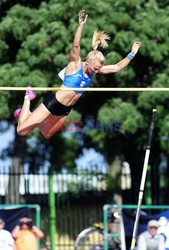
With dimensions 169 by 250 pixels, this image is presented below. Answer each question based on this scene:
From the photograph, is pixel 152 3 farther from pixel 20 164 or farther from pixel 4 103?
pixel 20 164

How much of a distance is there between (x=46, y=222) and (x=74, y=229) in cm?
69

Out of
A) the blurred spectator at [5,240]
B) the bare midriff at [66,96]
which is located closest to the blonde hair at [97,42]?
the bare midriff at [66,96]

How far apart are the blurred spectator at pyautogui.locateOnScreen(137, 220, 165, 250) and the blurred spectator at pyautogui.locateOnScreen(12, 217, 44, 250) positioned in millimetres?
1920

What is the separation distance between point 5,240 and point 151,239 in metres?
2.83

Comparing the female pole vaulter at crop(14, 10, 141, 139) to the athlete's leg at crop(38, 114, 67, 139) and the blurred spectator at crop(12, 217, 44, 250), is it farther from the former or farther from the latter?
the blurred spectator at crop(12, 217, 44, 250)

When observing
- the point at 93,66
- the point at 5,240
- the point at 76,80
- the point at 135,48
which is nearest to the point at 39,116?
the point at 76,80

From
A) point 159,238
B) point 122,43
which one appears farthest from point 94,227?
point 122,43

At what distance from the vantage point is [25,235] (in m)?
17.8

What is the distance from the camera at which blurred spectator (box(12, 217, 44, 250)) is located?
17703 millimetres

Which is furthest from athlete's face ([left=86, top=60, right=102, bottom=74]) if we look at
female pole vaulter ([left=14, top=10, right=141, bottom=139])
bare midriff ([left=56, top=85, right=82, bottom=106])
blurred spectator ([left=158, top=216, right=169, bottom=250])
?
blurred spectator ([left=158, top=216, right=169, bottom=250])

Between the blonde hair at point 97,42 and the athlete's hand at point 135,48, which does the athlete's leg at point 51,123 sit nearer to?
the blonde hair at point 97,42

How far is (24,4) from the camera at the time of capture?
68.3 feet

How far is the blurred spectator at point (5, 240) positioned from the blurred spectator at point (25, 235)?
421 millimetres

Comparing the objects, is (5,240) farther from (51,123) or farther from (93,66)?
(93,66)
